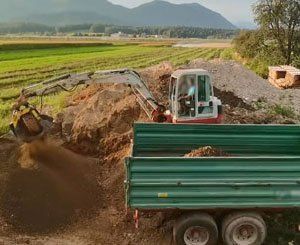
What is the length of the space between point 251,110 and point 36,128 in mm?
8186

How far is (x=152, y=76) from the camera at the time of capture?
18000 mm

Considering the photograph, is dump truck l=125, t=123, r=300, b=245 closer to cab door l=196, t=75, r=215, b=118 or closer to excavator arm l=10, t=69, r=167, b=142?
cab door l=196, t=75, r=215, b=118

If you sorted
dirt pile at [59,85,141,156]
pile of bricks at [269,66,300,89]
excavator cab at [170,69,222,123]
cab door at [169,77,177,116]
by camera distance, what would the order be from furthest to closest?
pile of bricks at [269,66,300,89], dirt pile at [59,85,141,156], cab door at [169,77,177,116], excavator cab at [170,69,222,123]

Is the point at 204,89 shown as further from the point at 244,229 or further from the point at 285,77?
the point at 285,77

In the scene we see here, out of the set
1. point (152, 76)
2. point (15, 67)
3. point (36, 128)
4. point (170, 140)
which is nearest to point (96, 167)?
point (36, 128)

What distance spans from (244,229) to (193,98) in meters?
3.97

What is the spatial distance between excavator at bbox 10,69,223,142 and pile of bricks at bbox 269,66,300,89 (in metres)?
15.2

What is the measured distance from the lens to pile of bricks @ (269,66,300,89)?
2653 centimetres

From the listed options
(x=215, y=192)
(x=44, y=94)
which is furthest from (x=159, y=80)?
(x=215, y=192)

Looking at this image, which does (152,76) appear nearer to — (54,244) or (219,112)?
(219,112)

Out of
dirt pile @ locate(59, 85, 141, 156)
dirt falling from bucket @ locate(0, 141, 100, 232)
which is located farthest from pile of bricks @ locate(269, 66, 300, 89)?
dirt falling from bucket @ locate(0, 141, 100, 232)

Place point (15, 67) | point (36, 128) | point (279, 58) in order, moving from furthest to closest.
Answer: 1. point (279, 58)
2. point (15, 67)
3. point (36, 128)

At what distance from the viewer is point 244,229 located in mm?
8805

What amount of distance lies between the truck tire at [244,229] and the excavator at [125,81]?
3.87m
